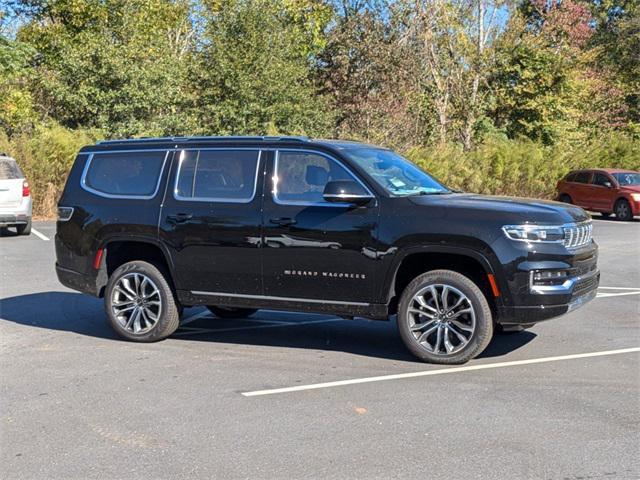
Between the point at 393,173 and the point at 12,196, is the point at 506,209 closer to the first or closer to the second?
the point at 393,173

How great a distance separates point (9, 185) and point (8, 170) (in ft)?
1.10

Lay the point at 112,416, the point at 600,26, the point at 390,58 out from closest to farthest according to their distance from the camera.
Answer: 1. the point at 112,416
2. the point at 390,58
3. the point at 600,26

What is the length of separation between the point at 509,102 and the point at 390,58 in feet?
Result: 24.8

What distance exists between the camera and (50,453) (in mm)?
5086

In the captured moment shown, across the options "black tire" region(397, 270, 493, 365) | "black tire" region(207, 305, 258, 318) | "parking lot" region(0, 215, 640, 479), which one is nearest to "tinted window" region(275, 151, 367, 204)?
"black tire" region(397, 270, 493, 365)

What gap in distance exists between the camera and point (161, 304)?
320 inches

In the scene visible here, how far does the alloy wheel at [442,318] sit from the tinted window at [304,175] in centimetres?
121

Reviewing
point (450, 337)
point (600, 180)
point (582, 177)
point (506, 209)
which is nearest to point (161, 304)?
point (450, 337)

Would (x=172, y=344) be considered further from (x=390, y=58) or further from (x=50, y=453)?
(x=390, y=58)

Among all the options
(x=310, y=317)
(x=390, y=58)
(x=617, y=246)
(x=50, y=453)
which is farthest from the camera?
(x=390, y=58)

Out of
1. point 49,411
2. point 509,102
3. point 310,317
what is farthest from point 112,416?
point 509,102

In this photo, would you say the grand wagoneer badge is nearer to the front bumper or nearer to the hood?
the hood

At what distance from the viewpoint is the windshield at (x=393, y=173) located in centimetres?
758

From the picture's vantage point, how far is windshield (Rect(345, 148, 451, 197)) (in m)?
7.58
